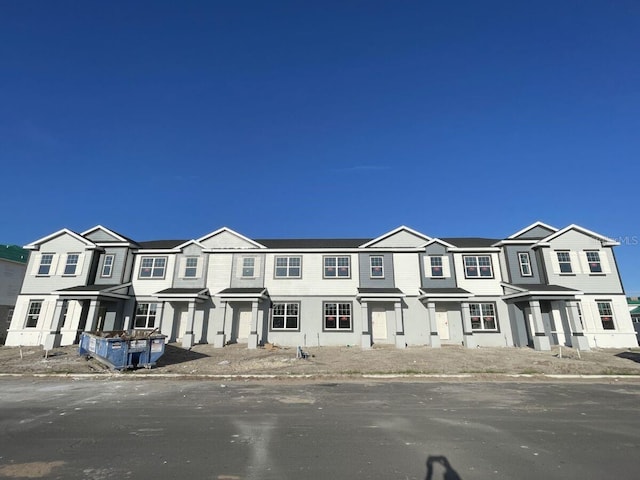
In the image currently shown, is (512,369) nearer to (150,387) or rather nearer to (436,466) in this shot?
(436,466)

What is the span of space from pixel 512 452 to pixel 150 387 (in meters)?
11.9

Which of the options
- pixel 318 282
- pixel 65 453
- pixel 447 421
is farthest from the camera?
pixel 318 282

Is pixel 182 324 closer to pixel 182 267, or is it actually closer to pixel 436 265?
pixel 182 267

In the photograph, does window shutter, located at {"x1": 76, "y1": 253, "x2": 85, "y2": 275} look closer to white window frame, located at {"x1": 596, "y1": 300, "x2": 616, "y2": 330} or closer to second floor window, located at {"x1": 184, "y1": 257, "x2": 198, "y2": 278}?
second floor window, located at {"x1": 184, "y1": 257, "x2": 198, "y2": 278}

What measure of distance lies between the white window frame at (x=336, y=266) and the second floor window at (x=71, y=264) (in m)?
19.7

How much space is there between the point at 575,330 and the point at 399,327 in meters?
11.3

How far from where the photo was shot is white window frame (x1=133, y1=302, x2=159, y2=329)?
2425 cm

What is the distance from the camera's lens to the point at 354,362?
671 inches

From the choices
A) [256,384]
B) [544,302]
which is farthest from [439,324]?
[256,384]

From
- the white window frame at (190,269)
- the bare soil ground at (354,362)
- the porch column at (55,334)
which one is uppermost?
the white window frame at (190,269)

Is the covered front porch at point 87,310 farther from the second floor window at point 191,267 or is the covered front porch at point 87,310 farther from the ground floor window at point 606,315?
the ground floor window at point 606,315

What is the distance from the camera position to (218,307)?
2391cm

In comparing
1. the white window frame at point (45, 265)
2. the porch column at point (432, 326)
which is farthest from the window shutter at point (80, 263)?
the porch column at point (432, 326)

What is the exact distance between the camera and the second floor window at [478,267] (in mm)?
24203
